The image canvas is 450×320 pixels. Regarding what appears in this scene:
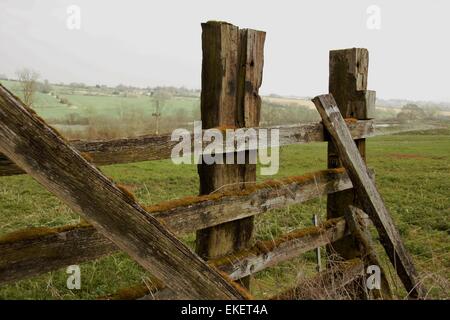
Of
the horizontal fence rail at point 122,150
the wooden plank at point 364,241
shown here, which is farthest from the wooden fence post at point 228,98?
the wooden plank at point 364,241

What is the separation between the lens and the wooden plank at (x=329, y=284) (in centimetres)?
303

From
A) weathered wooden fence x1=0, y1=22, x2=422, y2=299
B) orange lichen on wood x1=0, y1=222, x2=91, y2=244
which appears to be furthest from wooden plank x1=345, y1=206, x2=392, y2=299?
orange lichen on wood x1=0, y1=222, x2=91, y2=244

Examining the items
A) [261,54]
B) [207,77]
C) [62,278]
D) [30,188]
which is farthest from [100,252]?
[30,188]

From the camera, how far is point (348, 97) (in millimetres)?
4195

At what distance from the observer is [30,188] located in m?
A: 10.9

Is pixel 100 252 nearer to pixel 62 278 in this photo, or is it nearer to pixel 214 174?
pixel 214 174

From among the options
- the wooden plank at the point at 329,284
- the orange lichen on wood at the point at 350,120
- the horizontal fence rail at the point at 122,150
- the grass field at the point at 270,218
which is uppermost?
the orange lichen on wood at the point at 350,120

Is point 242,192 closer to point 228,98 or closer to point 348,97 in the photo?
point 228,98

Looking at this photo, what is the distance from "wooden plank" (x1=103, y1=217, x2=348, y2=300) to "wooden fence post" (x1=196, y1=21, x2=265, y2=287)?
107mm

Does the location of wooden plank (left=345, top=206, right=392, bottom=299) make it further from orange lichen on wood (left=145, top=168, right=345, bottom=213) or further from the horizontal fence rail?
the horizontal fence rail

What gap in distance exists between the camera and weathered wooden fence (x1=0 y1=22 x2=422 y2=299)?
5.62ft

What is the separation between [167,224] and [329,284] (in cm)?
165

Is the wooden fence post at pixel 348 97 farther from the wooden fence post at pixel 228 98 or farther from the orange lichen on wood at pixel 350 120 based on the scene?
the wooden fence post at pixel 228 98

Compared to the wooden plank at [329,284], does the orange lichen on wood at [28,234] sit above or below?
above
